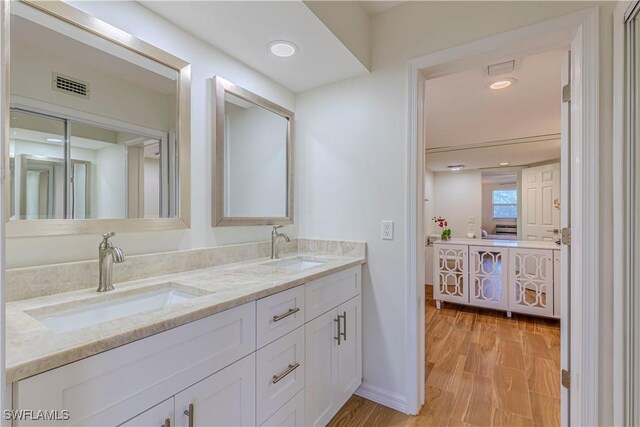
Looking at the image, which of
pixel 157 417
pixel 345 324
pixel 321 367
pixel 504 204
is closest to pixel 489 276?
pixel 345 324

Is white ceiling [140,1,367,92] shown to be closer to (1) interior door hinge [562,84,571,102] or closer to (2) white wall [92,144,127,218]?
(2) white wall [92,144,127,218]

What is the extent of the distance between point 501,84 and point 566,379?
6.55 ft

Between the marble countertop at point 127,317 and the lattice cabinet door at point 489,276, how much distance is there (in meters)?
2.67

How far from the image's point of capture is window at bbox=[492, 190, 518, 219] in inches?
326

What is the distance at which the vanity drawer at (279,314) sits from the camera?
114 cm

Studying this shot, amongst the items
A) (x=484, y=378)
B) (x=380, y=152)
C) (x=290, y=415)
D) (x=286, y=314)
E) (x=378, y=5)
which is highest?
(x=378, y=5)

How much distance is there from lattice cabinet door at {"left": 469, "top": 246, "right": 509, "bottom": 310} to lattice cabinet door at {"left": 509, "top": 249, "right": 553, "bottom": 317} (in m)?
0.07

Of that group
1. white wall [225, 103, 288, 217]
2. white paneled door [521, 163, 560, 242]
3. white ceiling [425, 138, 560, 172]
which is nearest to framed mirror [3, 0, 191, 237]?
white wall [225, 103, 288, 217]

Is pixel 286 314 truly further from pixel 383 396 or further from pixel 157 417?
pixel 383 396

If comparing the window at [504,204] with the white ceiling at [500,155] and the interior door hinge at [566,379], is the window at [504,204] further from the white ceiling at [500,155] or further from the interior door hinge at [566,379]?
the interior door hinge at [566,379]

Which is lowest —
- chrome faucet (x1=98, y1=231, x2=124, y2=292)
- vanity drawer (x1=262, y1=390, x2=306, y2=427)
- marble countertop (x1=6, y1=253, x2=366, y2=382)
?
vanity drawer (x1=262, y1=390, x2=306, y2=427)

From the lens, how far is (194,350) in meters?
0.90
